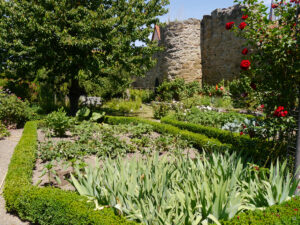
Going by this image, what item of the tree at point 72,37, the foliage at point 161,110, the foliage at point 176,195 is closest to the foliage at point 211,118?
the foliage at point 161,110

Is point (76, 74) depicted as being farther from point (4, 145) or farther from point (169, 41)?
→ point (169, 41)

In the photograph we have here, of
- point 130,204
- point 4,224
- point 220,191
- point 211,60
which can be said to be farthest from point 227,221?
point 211,60

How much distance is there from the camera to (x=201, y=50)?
15.0 metres

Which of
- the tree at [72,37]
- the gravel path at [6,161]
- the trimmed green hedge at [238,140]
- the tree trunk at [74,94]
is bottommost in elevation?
the gravel path at [6,161]

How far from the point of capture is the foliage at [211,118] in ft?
25.4

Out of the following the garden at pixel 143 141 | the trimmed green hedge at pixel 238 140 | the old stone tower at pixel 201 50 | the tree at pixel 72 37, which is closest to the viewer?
the garden at pixel 143 141

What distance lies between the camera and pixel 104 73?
407 inches

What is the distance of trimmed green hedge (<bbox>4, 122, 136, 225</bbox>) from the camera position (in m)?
2.48

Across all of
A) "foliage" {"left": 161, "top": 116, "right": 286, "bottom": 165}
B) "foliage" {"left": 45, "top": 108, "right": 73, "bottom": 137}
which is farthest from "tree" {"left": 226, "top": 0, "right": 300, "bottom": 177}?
"foliage" {"left": 45, "top": 108, "right": 73, "bottom": 137}

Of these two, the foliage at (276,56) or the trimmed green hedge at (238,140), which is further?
the trimmed green hedge at (238,140)

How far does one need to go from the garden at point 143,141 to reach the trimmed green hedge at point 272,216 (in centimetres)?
1

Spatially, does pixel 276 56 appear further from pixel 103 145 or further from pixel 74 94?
pixel 74 94

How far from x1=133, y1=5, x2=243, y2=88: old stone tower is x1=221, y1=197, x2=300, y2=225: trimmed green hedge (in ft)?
38.2

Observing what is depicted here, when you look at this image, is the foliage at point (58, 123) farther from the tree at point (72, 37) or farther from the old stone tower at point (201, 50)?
the old stone tower at point (201, 50)
